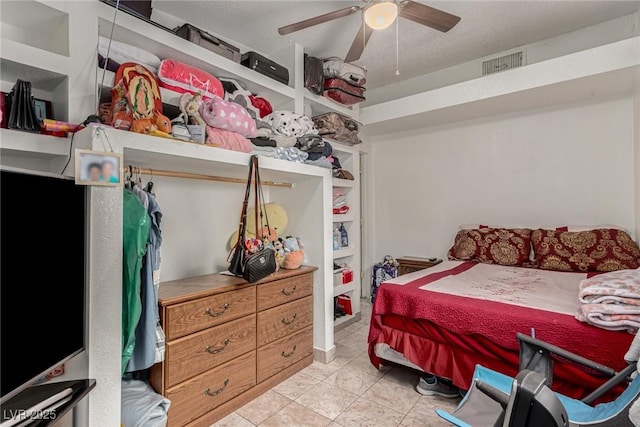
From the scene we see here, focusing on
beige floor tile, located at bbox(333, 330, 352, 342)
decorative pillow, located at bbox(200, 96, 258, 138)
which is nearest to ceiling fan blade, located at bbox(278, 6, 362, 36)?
decorative pillow, located at bbox(200, 96, 258, 138)

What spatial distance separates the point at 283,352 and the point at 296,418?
0.49 metres

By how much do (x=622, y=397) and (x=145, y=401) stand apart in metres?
2.05

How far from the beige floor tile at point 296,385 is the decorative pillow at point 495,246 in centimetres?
197

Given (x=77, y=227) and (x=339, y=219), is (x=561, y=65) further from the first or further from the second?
(x=77, y=227)

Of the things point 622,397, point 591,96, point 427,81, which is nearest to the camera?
point 622,397

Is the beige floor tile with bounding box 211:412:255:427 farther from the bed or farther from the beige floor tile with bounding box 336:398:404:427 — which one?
the bed

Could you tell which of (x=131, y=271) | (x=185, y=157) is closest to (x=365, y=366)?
(x=131, y=271)

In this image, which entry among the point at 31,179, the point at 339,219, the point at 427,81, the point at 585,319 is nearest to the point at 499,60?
the point at 427,81

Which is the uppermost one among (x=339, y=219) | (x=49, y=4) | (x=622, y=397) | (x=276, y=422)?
(x=49, y=4)

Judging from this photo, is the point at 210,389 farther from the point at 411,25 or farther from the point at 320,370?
the point at 411,25

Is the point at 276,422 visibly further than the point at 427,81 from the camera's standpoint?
No

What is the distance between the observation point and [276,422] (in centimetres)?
183

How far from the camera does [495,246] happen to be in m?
3.12

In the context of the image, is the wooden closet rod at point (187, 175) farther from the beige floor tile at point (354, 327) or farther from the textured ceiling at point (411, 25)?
the beige floor tile at point (354, 327)
